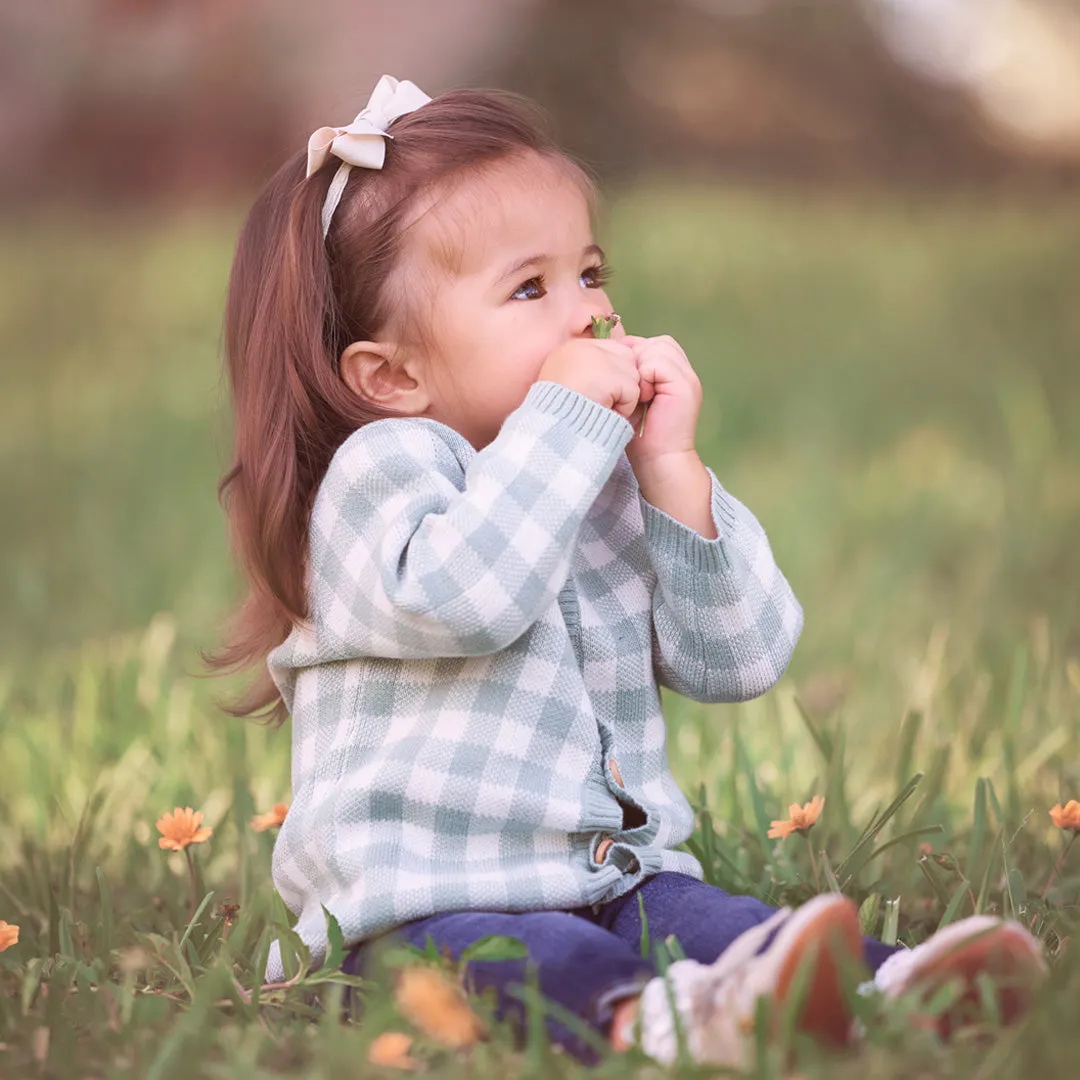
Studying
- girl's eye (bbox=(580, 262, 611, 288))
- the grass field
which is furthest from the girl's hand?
the grass field

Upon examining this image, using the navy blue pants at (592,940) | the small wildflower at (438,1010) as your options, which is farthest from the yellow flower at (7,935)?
the small wildflower at (438,1010)

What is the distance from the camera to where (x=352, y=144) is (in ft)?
5.33

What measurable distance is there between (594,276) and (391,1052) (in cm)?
87

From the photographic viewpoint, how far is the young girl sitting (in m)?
1.41

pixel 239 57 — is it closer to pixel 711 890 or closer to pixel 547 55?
pixel 547 55

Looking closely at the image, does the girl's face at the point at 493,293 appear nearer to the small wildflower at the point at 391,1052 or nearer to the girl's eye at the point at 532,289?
the girl's eye at the point at 532,289

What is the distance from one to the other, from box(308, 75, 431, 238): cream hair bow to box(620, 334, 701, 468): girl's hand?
1.13 feet

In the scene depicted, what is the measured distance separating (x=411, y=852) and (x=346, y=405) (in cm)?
46

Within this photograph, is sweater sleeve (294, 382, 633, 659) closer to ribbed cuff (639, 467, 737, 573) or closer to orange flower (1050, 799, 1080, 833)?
ribbed cuff (639, 467, 737, 573)

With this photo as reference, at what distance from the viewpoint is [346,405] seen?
1.60 metres

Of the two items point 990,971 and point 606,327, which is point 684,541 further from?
point 990,971

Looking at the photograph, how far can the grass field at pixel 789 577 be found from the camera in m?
1.41

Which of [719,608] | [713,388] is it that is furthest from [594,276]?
[713,388]

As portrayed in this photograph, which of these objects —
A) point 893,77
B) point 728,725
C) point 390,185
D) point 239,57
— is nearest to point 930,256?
point 893,77
